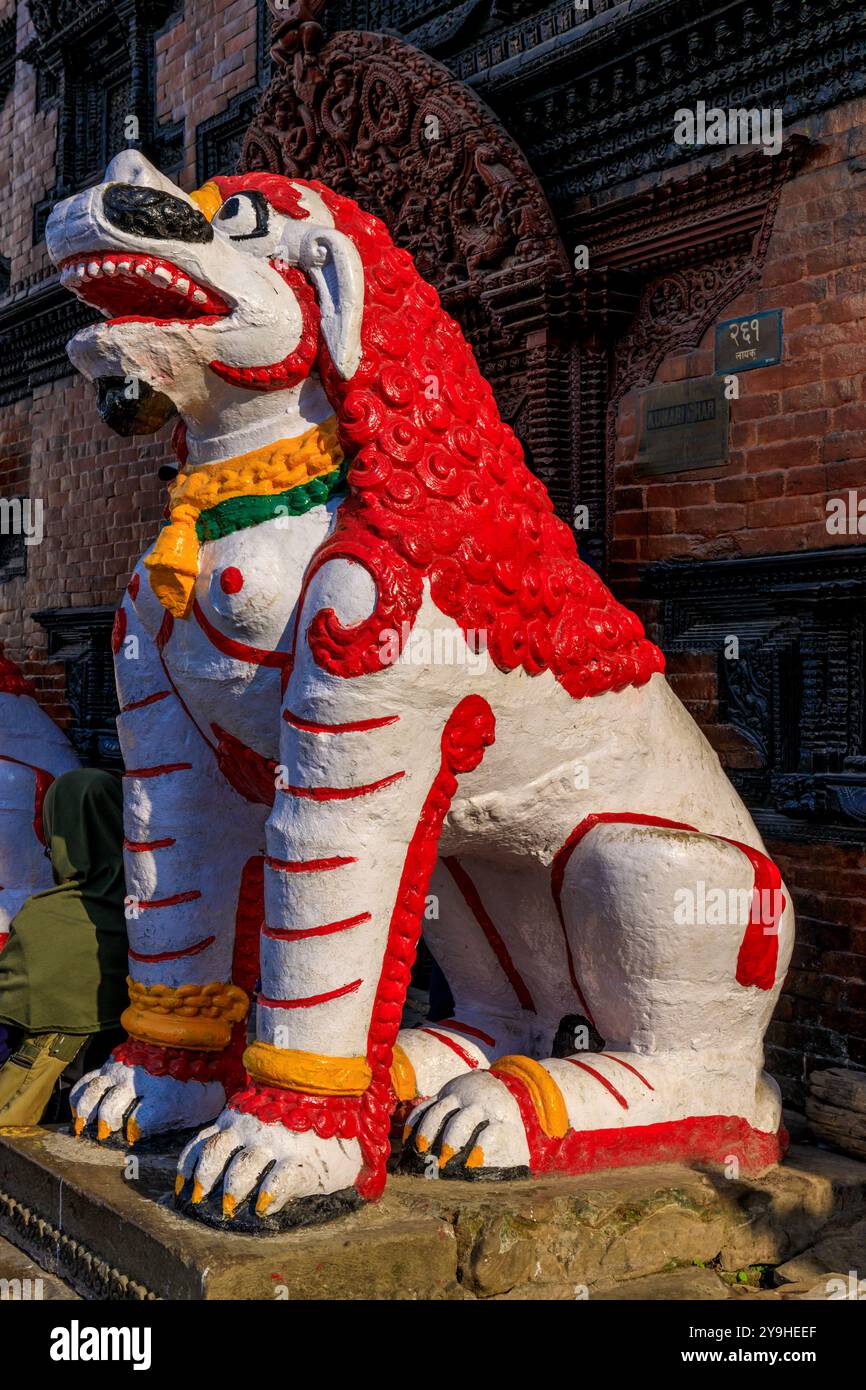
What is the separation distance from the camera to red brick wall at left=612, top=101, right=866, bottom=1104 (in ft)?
12.1

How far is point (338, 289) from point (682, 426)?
1.85 metres

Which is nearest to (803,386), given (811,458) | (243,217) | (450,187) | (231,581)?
(811,458)

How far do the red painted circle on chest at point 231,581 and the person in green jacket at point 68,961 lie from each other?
3.69 feet

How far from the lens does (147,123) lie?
680 cm

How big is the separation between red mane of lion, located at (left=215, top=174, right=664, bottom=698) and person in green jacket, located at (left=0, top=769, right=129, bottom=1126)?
121cm

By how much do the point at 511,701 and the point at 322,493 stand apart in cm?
53

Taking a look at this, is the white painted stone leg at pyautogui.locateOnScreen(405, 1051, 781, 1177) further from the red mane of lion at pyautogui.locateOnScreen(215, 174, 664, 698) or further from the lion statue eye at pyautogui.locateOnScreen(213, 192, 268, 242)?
the lion statue eye at pyautogui.locateOnScreen(213, 192, 268, 242)

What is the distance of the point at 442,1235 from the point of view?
95.7 inches

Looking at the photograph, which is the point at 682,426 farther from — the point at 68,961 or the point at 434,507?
the point at 68,961

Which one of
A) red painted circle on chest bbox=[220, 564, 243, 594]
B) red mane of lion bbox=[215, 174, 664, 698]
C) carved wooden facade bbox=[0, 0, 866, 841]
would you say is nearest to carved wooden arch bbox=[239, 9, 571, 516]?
carved wooden facade bbox=[0, 0, 866, 841]

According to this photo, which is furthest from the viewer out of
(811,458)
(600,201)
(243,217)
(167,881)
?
(600,201)

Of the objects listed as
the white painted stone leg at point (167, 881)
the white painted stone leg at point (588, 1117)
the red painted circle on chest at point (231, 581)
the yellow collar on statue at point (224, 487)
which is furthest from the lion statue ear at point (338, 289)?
the white painted stone leg at point (588, 1117)

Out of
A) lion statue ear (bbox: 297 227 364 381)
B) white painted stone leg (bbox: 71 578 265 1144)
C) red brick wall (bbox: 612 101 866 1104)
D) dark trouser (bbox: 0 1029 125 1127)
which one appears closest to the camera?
lion statue ear (bbox: 297 227 364 381)

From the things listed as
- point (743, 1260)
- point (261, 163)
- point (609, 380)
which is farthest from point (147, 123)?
Answer: point (743, 1260)
